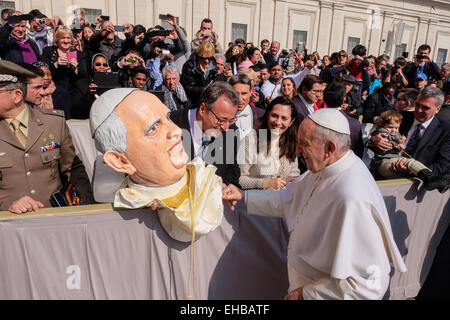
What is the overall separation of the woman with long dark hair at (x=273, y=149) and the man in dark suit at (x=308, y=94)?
3.49 ft

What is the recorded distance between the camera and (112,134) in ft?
5.60

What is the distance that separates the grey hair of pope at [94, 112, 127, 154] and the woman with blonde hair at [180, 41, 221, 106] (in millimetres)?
3655

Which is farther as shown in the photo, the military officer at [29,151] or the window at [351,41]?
the window at [351,41]

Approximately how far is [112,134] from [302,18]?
89.3 ft

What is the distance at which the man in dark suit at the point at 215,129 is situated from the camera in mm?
2941

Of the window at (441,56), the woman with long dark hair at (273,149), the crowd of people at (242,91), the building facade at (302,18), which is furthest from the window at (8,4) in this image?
the window at (441,56)

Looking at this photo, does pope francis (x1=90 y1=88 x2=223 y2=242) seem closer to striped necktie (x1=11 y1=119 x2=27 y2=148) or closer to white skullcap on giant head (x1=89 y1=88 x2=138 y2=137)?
white skullcap on giant head (x1=89 y1=88 x2=138 y2=137)

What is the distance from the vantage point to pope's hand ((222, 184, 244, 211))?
2168mm

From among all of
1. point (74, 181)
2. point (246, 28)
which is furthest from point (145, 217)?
point (246, 28)

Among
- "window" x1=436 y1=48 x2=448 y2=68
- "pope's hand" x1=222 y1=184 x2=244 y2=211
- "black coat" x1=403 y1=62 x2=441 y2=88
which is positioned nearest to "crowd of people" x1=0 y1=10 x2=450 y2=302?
"pope's hand" x1=222 y1=184 x2=244 y2=211

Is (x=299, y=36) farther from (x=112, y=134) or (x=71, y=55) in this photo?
(x=112, y=134)

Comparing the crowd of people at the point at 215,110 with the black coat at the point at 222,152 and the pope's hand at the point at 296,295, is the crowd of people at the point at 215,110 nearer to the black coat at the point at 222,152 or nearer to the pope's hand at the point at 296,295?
the black coat at the point at 222,152

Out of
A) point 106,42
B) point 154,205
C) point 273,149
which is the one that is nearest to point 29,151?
point 154,205

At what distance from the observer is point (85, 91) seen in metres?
4.67
